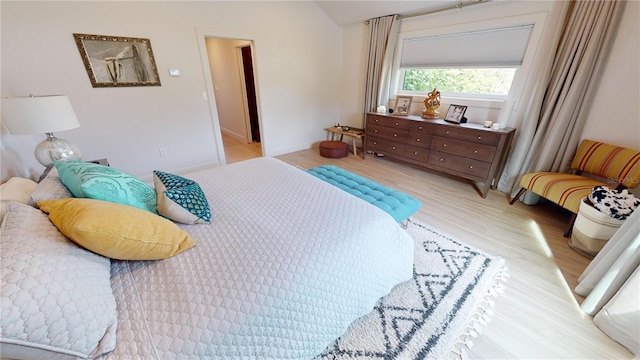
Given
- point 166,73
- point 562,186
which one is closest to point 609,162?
point 562,186

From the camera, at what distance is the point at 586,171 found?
2145 millimetres

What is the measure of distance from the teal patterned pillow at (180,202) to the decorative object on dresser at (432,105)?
2.97 metres

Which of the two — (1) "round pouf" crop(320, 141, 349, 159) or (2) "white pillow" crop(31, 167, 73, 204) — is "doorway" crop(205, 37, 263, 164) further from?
(2) "white pillow" crop(31, 167, 73, 204)

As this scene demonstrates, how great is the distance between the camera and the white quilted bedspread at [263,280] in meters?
0.79

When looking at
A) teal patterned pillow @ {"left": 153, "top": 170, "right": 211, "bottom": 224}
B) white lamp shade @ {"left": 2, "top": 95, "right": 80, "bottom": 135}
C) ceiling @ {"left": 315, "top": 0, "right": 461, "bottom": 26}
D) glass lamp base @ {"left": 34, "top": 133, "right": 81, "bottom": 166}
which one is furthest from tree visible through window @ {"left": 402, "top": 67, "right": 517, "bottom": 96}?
glass lamp base @ {"left": 34, "top": 133, "right": 81, "bottom": 166}

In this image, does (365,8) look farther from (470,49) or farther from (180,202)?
(180,202)

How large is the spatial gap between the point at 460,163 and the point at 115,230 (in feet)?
10.4

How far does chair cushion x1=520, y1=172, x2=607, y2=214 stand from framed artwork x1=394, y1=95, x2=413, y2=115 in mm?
1726

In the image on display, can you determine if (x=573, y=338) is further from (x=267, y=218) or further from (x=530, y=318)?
(x=267, y=218)

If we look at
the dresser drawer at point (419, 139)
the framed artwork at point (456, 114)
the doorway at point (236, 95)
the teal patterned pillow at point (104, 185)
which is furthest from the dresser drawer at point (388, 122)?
the teal patterned pillow at point (104, 185)

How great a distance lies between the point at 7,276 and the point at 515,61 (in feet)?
12.8

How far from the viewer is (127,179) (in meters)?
1.20

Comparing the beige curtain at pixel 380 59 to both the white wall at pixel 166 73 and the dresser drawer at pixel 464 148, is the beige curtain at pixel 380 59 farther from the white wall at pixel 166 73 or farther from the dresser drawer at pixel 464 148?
the dresser drawer at pixel 464 148

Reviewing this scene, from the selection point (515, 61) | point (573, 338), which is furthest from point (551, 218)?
point (515, 61)
